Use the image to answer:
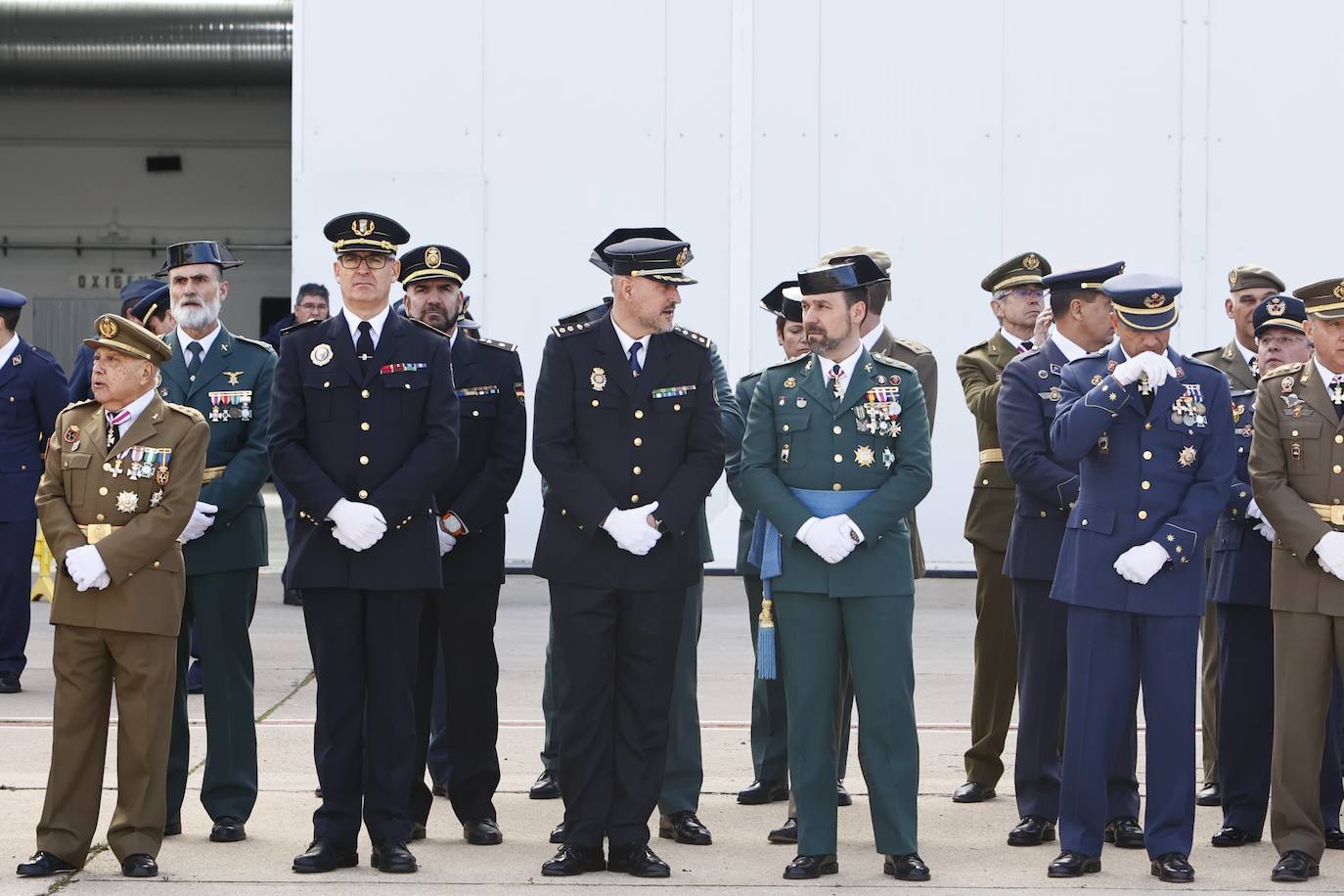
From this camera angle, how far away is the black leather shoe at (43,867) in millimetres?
4992

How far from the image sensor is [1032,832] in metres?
5.64

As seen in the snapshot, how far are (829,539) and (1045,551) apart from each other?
105 cm

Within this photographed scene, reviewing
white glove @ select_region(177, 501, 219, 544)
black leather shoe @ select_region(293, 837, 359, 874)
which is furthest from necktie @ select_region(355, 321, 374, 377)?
black leather shoe @ select_region(293, 837, 359, 874)

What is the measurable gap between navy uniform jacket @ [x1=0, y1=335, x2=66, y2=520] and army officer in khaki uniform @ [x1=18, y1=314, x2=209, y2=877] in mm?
3266

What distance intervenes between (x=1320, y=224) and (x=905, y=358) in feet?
23.5

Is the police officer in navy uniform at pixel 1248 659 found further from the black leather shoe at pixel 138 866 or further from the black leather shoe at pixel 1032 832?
the black leather shoe at pixel 138 866

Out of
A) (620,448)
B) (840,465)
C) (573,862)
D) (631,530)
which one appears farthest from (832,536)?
(573,862)

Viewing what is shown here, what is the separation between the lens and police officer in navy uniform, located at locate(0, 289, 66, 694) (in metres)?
8.15

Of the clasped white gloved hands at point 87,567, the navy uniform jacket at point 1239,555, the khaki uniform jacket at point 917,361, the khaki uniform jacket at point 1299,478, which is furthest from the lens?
the khaki uniform jacket at point 917,361

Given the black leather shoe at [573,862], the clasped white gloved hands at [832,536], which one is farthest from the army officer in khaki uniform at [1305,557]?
→ the black leather shoe at [573,862]

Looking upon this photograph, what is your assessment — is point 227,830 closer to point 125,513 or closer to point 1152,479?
point 125,513

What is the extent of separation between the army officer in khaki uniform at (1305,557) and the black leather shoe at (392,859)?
2.55 m

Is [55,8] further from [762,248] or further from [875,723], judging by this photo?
[875,723]

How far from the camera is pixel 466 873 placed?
516cm
